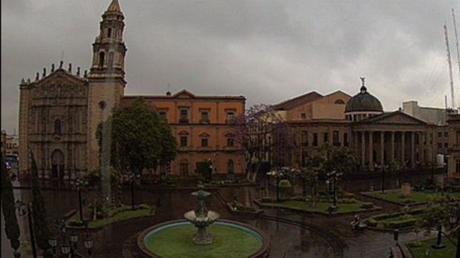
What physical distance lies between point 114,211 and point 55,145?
2210cm

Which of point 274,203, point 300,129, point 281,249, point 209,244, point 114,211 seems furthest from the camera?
point 300,129

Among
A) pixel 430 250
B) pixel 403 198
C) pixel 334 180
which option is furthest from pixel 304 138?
pixel 430 250

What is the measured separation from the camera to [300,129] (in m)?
57.3

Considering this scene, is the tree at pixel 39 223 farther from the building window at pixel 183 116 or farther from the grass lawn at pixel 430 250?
the building window at pixel 183 116

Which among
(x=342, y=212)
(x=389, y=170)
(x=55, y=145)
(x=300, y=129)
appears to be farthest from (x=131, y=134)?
(x=389, y=170)

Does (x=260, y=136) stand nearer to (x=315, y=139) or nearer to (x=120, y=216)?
(x=315, y=139)

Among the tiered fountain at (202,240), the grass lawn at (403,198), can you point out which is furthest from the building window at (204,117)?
the tiered fountain at (202,240)

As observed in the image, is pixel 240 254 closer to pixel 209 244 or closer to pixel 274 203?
pixel 209 244

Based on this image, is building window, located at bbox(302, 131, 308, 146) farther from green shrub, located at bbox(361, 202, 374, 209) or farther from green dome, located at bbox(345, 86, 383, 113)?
green shrub, located at bbox(361, 202, 374, 209)

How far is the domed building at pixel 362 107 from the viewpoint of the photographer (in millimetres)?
58312

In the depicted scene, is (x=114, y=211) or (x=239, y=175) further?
(x=239, y=175)

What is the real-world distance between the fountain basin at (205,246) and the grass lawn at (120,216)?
4816 millimetres

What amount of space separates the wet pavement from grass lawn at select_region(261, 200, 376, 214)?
0.88 m

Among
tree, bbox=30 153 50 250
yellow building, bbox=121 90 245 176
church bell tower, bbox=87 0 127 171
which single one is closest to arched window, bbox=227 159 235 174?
yellow building, bbox=121 90 245 176
